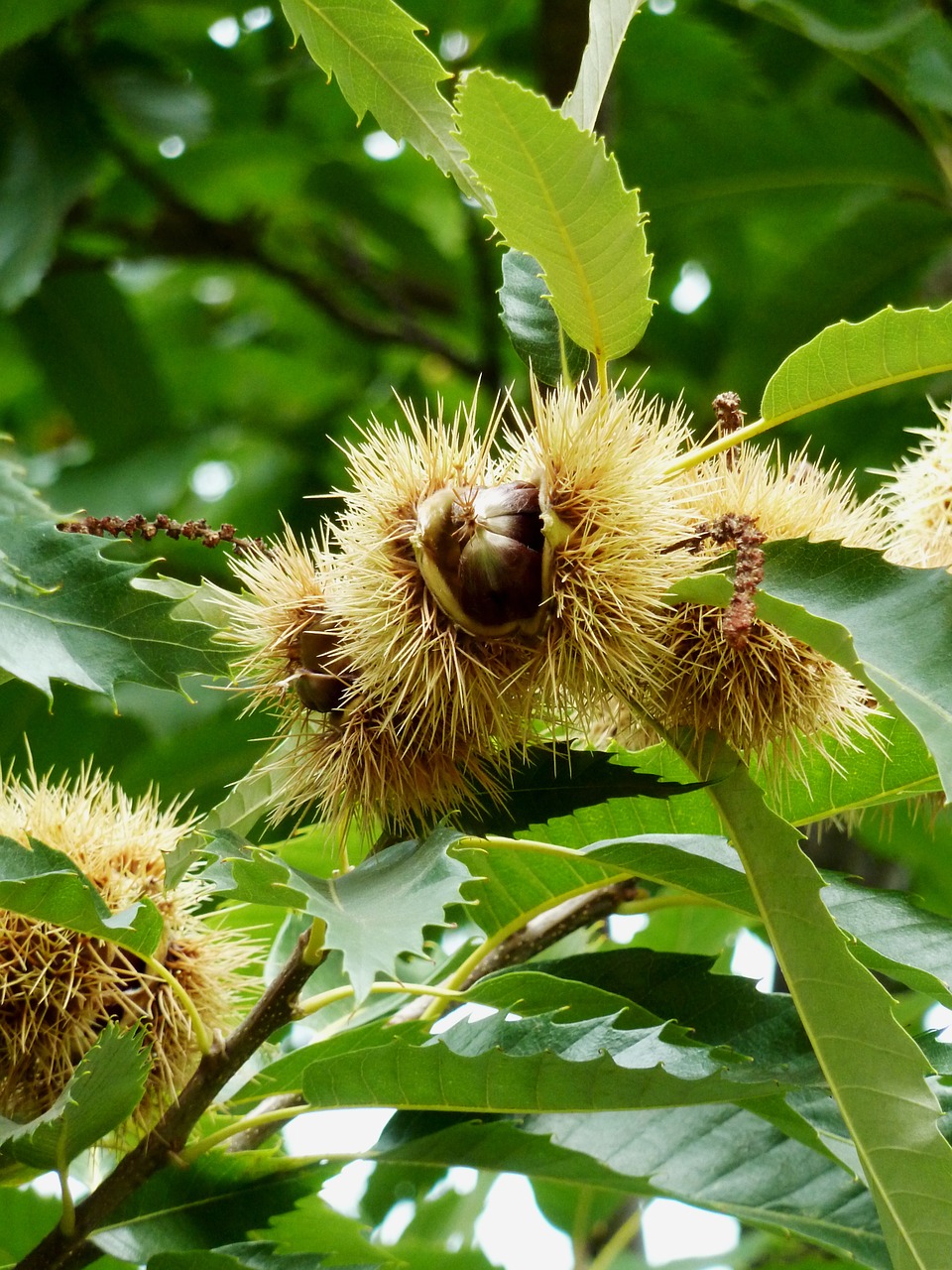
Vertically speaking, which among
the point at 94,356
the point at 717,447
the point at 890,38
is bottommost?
the point at 717,447

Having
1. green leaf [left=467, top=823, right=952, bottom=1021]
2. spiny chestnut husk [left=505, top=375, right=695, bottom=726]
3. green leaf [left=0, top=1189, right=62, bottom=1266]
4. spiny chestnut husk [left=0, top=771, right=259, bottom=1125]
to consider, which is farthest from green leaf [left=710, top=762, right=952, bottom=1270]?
green leaf [left=0, top=1189, right=62, bottom=1266]

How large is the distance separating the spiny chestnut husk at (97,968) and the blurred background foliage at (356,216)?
0.87 m

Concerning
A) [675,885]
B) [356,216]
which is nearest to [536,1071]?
[675,885]

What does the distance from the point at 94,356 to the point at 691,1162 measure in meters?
2.43

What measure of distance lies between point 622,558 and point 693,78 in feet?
8.20

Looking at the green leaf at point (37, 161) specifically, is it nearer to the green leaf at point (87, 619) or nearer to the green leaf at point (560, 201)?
the green leaf at point (87, 619)

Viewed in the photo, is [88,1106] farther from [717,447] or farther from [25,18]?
[25,18]

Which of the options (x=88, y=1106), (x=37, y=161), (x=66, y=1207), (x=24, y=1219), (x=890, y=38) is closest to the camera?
(x=88, y=1106)

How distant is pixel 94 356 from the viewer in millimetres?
3113

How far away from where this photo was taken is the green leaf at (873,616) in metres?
0.98

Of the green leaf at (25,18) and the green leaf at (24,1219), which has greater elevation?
the green leaf at (25,18)

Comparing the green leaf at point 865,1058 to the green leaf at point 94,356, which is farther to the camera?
the green leaf at point 94,356

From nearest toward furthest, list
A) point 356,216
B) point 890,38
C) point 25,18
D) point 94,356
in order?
1. point 25,18
2. point 890,38
3. point 94,356
4. point 356,216

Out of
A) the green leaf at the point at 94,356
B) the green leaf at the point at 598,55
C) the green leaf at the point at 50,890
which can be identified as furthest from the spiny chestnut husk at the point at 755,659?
the green leaf at the point at 94,356
